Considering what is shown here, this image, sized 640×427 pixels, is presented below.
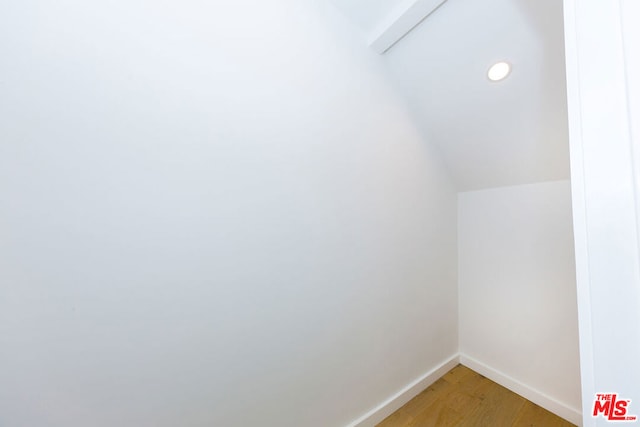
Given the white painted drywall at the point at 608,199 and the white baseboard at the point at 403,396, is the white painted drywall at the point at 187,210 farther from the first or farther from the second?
the white painted drywall at the point at 608,199

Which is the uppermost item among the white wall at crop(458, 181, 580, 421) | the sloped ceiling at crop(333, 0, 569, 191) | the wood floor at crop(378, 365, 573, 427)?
the sloped ceiling at crop(333, 0, 569, 191)

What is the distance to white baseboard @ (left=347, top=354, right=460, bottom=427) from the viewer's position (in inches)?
57.7

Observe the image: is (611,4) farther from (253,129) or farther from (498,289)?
(498,289)

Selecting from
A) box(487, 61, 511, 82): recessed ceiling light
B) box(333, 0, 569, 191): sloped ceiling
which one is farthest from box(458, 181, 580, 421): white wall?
box(487, 61, 511, 82): recessed ceiling light

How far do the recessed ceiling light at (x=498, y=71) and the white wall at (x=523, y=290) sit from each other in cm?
86

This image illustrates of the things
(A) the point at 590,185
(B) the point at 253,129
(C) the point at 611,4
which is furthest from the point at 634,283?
(B) the point at 253,129

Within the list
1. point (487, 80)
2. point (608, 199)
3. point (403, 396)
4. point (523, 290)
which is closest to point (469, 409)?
point (403, 396)

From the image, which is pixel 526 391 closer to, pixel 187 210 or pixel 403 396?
pixel 403 396

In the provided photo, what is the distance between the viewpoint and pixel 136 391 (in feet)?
2.66

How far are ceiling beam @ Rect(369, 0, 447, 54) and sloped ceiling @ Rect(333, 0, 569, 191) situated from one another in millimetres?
27

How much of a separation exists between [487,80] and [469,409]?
7.04 ft

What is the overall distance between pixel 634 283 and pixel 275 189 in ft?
3.40

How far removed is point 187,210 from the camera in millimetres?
844

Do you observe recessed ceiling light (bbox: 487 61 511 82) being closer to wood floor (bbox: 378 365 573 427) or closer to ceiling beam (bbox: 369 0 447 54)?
ceiling beam (bbox: 369 0 447 54)
